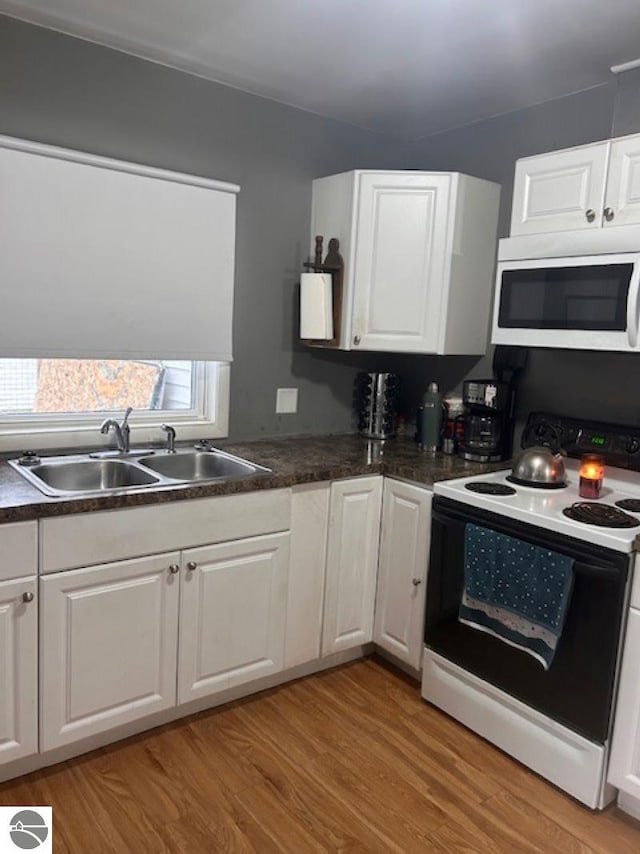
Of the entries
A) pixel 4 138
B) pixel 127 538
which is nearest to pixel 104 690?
pixel 127 538

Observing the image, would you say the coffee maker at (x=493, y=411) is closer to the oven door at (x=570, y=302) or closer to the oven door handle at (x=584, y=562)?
the oven door at (x=570, y=302)

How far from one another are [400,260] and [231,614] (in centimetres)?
157

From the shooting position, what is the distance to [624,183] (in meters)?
2.01

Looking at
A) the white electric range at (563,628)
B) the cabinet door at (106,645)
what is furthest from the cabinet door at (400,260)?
the cabinet door at (106,645)

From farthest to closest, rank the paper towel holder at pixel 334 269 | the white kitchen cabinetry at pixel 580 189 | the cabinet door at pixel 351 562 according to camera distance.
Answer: the paper towel holder at pixel 334 269, the cabinet door at pixel 351 562, the white kitchen cabinetry at pixel 580 189

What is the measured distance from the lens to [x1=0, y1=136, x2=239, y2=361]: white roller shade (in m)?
2.19

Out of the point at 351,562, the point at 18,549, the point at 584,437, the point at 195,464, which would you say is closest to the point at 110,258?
the point at 195,464

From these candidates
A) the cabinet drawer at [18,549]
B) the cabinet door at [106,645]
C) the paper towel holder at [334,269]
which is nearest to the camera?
the cabinet drawer at [18,549]

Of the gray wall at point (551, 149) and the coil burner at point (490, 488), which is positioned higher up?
the gray wall at point (551, 149)

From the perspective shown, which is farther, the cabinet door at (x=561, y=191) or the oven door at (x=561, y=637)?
the cabinet door at (x=561, y=191)

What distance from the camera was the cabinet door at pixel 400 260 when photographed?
2633mm

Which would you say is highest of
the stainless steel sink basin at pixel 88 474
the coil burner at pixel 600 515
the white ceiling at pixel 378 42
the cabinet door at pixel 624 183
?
the white ceiling at pixel 378 42

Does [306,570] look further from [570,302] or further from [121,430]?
[570,302]

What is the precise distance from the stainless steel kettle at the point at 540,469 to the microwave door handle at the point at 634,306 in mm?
540
